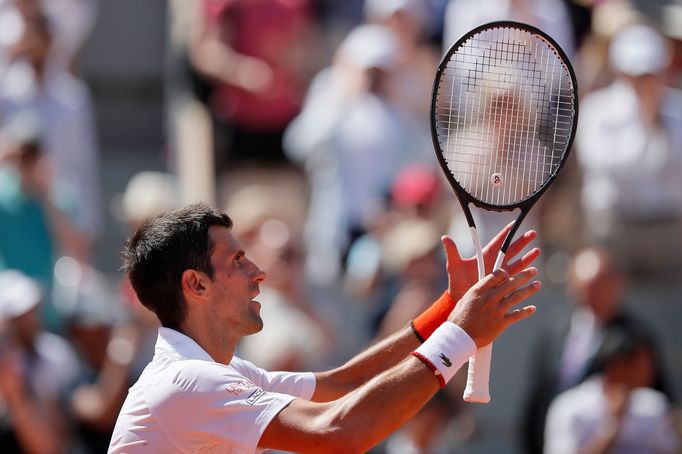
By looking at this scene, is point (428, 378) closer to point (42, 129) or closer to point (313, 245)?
Answer: point (313, 245)

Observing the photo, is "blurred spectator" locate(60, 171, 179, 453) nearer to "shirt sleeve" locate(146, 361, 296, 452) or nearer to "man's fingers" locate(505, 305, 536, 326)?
"shirt sleeve" locate(146, 361, 296, 452)

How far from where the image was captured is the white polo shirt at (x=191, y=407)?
360 cm

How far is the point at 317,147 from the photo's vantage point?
807 cm

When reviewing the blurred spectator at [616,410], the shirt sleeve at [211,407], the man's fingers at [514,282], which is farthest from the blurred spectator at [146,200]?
the man's fingers at [514,282]

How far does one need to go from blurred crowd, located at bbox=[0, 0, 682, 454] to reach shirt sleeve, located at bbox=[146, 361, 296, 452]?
3065 millimetres

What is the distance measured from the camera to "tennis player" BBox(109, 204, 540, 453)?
3.53m

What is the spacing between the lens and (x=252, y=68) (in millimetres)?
8562

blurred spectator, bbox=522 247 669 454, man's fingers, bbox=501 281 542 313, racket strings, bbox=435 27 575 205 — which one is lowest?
blurred spectator, bbox=522 247 669 454

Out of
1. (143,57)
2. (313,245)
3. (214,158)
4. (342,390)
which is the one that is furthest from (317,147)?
(342,390)

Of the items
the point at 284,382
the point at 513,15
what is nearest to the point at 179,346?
the point at 284,382

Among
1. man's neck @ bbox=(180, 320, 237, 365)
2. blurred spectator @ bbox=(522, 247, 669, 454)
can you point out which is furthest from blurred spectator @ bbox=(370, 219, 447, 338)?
man's neck @ bbox=(180, 320, 237, 365)

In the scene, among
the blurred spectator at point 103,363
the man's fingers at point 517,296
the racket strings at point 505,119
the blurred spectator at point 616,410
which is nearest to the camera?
the man's fingers at point 517,296

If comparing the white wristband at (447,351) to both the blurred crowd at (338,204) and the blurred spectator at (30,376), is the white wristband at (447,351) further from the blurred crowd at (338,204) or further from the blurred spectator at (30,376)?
the blurred spectator at (30,376)

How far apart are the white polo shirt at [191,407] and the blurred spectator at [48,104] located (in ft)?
14.7
